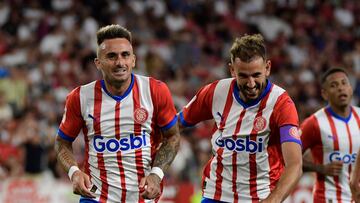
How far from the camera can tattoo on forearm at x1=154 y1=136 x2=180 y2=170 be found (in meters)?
6.29

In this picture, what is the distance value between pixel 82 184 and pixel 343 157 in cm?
292

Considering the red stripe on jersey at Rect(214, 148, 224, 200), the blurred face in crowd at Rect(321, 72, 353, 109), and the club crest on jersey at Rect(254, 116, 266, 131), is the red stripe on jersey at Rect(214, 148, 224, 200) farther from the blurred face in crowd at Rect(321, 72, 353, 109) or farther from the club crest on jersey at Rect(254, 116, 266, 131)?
the blurred face in crowd at Rect(321, 72, 353, 109)

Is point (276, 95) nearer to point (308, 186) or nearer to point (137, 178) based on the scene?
point (137, 178)

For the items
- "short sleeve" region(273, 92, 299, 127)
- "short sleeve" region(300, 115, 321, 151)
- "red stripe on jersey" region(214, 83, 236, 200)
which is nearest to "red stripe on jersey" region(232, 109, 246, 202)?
"red stripe on jersey" region(214, 83, 236, 200)

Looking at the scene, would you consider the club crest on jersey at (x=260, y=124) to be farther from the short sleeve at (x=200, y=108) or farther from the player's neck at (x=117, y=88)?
the player's neck at (x=117, y=88)

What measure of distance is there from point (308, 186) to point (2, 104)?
5.11 m

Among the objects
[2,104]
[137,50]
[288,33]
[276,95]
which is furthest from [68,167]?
[288,33]

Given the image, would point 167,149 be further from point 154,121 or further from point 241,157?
point 241,157

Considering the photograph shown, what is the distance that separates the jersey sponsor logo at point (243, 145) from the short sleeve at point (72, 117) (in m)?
1.12

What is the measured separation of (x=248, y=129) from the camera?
627 cm

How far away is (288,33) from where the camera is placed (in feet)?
58.2

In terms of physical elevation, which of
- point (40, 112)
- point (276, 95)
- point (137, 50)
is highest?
point (137, 50)

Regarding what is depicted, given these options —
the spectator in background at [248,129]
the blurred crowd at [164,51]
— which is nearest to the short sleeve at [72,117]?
the spectator in background at [248,129]

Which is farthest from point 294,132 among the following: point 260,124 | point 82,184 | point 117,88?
point 82,184
